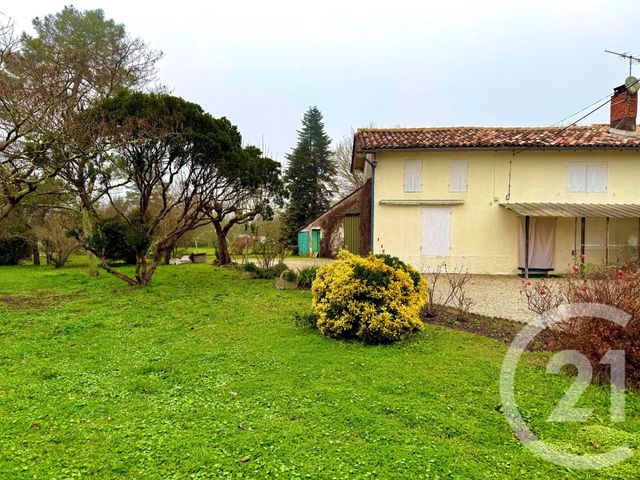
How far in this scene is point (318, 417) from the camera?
3.20 metres

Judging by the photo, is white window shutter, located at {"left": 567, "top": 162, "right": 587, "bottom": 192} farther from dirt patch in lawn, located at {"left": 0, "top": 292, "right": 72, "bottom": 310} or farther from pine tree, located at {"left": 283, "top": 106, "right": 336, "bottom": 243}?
pine tree, located at {"left": 283, "top": 106, "right": 336, "bottom": 243}

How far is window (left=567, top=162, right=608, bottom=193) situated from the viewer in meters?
14.4

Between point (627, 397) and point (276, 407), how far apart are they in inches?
138

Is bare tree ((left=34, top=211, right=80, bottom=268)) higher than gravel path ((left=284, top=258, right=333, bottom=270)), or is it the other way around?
bare tree ((left=34, top=211, right=80, bottom=268))

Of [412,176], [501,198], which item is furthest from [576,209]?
[412,176]

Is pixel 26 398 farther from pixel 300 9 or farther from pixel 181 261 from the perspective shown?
pixel 181 261

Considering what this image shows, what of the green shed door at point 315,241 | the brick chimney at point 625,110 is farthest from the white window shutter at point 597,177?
the green shed door at point 315,241

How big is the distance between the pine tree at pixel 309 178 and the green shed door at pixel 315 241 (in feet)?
14.3

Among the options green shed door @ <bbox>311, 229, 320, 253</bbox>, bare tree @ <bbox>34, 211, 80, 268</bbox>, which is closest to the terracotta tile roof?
green shed door @ <bbox>311, 229, 320, 253</bbox>

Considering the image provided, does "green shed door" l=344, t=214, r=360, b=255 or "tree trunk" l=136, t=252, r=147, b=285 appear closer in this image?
"tree trunk" l=136, t=252, r=147, b=285

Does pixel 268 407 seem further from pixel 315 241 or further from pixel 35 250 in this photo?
pixel 35 250

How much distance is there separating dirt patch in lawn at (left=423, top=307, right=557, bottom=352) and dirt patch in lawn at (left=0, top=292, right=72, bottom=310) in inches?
347

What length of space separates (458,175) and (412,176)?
1822mm

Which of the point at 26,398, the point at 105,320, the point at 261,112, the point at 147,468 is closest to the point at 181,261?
the point at 261,112
